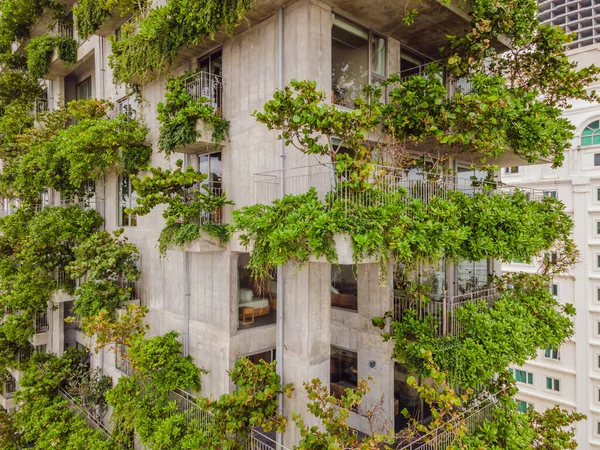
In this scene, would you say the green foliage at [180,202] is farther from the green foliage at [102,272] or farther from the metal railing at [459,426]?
the metal railing at [459,426]

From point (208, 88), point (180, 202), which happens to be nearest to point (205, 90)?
point (208, 88)

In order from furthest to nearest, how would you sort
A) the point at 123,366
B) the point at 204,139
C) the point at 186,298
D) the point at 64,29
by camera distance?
the point at 64,29 → the point at 123,366 → the point at 186,298 → the point at 204,139

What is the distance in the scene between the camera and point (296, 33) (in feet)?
26.1

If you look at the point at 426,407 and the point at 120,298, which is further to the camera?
the point at 120,298

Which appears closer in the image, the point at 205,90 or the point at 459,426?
the point at 459,426

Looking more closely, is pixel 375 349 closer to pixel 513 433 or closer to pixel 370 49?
pixel 513 433

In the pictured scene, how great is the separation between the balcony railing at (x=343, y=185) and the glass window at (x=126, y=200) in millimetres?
6328

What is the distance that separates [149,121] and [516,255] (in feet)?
36.7

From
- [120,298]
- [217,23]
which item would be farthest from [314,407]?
[217,23]

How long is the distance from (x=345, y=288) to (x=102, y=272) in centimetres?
773

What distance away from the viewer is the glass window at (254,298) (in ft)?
31.8

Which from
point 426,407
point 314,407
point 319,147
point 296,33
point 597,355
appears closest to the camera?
point 319,147

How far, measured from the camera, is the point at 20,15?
16797mm

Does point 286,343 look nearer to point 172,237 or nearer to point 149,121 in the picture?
point 172,237
